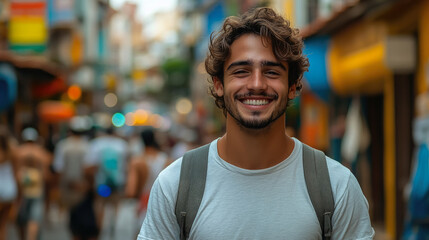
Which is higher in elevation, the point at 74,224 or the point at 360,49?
the point at 360,49

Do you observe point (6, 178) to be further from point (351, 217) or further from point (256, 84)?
point (351, 217)

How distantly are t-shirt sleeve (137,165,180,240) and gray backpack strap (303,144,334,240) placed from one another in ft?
1.58

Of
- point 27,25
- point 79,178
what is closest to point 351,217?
point 79,178

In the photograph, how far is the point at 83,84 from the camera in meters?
46.6

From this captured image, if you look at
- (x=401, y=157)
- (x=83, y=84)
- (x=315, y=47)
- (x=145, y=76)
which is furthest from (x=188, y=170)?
(x=145, y=76)

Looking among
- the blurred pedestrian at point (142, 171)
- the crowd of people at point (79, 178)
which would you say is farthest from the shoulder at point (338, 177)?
the blurred pedestrian at point (142, 171)

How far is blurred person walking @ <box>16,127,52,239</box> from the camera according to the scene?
1032 centimetres

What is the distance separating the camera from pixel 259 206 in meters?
2.76

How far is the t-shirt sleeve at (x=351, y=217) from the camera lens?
2.74 meters

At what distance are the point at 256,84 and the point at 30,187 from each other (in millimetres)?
8132

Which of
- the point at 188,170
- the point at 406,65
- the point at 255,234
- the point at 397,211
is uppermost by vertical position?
the point at 406,65

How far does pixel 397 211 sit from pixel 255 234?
9.02 meters

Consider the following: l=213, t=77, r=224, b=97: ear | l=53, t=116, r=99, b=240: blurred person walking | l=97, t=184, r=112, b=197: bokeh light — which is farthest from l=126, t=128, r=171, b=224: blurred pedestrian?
l=213, t=77, r=224, b=97: ear

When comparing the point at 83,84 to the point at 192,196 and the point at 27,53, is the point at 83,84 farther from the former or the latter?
the point at 192,196
